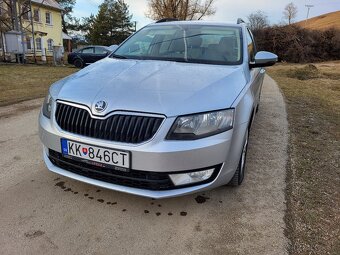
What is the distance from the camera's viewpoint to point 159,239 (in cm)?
241

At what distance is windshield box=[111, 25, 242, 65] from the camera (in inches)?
142

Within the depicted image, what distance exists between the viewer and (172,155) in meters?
2.36

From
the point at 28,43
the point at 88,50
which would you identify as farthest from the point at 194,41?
the point at 28,43

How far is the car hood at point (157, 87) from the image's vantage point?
2.46 meters

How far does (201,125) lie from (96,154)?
0.84 meters

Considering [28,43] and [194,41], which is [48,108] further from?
[28,43]

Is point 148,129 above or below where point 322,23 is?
below

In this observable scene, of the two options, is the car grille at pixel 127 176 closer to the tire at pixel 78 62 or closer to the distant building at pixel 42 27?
the tire at pixel 78 62

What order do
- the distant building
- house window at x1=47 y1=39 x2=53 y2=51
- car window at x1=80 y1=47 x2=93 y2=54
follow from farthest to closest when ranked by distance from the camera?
1. house window at x1=47 y1=39 x2=53 y2=51
2. the distant building
3. car window at x1=80 y1=47 x2=93 y2=54

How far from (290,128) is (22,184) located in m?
4.21

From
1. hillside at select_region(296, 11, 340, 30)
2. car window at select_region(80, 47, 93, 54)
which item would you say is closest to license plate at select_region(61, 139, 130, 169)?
car window at select_region(80, 47, 93, 54)

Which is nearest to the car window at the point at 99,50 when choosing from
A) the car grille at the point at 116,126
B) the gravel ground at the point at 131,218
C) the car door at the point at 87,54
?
the car door at the point at 87,54

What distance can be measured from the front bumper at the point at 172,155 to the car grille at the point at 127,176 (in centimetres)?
3

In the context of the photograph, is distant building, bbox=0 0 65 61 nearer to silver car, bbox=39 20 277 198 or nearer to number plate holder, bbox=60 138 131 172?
silver car, bbox=39 20 277 198
